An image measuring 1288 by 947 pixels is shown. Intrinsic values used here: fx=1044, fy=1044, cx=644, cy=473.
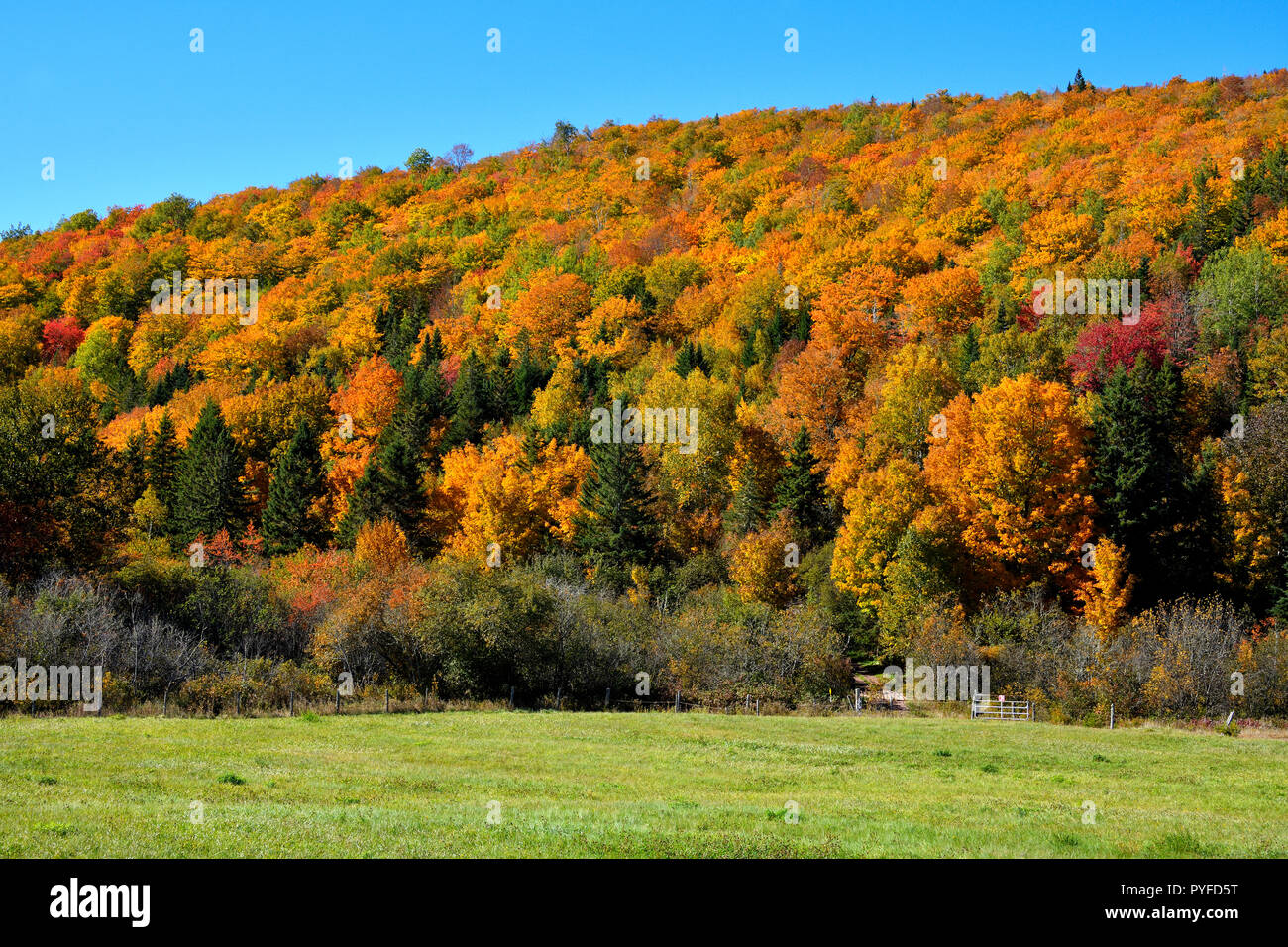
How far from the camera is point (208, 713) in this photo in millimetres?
38250

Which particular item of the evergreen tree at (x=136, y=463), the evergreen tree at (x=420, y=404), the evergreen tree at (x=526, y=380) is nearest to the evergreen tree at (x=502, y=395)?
the evergreen tree at (x=526, y=380)

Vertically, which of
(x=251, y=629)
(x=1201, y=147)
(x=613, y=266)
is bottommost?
(x=251, y=629)

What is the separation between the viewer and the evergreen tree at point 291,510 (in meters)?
77.0

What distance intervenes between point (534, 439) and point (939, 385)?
33.5m

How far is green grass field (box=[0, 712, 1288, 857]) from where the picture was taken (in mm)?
14406

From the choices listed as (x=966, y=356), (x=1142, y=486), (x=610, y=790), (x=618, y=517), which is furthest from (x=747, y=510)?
(x=610, y=790)

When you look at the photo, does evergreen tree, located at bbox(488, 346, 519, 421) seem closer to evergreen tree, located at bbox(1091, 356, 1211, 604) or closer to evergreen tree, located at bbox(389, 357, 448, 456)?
evergreen tree, located at bbox(389, 357, 448, 456)

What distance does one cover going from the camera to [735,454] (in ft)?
282

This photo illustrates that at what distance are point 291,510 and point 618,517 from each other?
24438mm

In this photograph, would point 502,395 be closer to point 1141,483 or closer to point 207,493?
point 207,493

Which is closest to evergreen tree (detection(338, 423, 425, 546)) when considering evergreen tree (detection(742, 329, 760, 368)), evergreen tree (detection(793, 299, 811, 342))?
evergreen tree (detection(742, 329, 760, 368))
